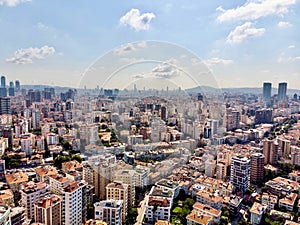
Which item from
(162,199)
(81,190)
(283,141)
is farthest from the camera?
(283,141)

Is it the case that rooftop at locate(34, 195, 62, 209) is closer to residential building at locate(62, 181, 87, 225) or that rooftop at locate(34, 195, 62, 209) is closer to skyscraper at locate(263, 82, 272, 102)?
residential building at locate(62, 181, 87, 225)

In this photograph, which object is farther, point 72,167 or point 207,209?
point 72,167


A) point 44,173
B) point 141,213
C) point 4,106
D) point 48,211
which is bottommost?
point 141,213

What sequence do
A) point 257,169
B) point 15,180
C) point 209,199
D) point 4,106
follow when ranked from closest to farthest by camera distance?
point 209,199
point 15,180
point 257,169
point 4,106

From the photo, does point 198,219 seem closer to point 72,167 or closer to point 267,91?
point 72,167

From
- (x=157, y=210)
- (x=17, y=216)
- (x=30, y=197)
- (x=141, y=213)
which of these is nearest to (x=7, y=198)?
(x=30, y=197)

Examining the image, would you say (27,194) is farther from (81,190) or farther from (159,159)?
(159,159)

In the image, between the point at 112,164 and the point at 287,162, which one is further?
the point at 287,162

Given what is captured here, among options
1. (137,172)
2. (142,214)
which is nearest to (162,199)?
(142,214)
